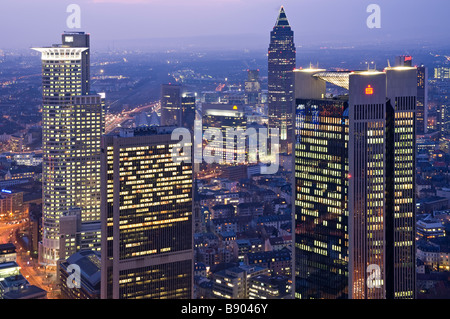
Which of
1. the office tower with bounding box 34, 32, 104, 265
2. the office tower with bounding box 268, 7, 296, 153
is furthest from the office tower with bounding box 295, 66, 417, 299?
the office tower with bounding box 268, 7, 296, 153

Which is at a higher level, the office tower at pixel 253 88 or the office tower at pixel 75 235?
the office tower at pixel 253 88

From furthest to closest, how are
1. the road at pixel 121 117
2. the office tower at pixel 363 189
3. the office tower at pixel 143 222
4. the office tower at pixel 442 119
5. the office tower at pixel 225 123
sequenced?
the office tower at pixel 442 119 < the office tower at pixel 225 123 < the road at pixel 121 117 < the office tower at pixel 143 222 < the office tower at pixel 363 189

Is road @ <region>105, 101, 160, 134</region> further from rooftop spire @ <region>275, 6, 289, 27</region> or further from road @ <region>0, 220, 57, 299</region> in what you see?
rooftop spire @ <region>275, 6, 289, 27</region>

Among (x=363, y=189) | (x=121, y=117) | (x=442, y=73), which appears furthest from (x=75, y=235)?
(x=442, y=73)

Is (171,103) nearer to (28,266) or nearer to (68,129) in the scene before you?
(68,129)

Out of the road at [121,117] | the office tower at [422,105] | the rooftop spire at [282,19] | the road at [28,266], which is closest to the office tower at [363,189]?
the road at [28,266]

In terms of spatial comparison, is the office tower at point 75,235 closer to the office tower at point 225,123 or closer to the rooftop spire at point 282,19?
the office tower at point 225,123
